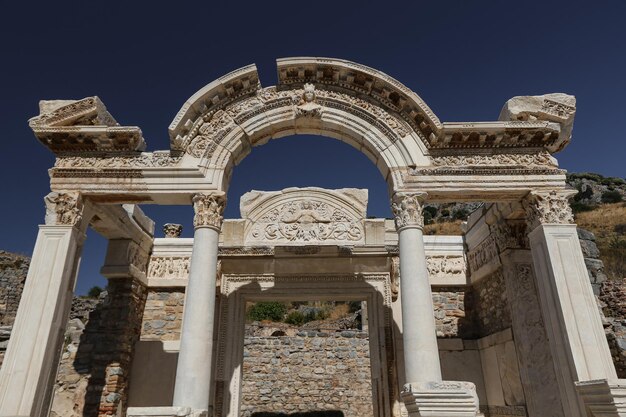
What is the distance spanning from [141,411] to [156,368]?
15.3ft

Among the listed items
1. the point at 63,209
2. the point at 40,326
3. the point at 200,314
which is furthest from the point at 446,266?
the point at 40,326

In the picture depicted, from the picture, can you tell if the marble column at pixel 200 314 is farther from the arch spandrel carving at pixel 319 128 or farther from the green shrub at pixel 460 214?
the green shrub at pixel 460 214

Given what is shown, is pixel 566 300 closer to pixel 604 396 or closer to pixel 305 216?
pixel 604 396

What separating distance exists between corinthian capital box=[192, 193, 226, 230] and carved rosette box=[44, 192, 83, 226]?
7.25 ft

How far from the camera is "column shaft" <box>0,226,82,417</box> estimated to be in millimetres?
6578

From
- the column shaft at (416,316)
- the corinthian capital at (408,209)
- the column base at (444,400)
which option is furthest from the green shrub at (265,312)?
the column base at (444,400)

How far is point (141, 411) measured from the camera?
18.8 ft

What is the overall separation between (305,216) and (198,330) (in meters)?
4.98

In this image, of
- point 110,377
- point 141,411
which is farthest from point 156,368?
point 141,411

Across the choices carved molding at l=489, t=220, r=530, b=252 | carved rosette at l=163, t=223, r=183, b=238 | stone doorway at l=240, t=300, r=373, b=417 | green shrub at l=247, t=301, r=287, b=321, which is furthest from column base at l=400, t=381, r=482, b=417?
green shrub at l=247, t=301, r=287, b=321

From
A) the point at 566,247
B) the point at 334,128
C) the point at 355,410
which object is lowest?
the point at 355,410

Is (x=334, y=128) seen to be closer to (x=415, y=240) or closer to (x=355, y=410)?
(x=415, y=240)

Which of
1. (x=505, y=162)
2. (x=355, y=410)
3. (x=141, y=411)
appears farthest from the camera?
(x=355, y=410)

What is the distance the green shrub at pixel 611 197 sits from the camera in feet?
170
